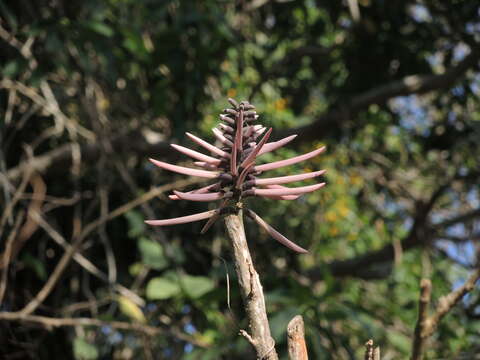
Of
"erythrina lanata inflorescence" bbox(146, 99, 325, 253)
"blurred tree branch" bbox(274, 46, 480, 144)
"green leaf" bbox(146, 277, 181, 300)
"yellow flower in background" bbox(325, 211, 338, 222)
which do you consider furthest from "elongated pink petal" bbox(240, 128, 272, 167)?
"yellow flower in background" bbox(325, 211, 338, 222)

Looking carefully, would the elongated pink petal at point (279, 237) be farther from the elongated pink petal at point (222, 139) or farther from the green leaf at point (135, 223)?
the green leaf at point (135, 223)

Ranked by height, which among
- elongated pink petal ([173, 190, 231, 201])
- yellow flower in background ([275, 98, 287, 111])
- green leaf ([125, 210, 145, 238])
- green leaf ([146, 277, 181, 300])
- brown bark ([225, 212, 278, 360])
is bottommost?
brown bark ([225, 212, 278, 360])

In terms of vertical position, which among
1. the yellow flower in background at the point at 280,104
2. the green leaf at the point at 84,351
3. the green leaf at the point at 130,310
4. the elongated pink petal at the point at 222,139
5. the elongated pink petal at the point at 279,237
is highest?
the yellow flower in background at the point at 280,104

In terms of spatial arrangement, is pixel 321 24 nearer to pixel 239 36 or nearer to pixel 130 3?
pixel 239 36

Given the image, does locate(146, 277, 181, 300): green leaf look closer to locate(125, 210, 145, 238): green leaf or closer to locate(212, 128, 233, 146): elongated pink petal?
locate(125, 210, 145, 238): green leaf

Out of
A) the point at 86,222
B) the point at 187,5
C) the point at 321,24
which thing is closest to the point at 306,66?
the point at 321,24

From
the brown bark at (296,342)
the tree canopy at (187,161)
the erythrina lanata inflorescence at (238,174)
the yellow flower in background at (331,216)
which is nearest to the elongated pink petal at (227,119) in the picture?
the erythrina lanata inflorescence at (238,174)

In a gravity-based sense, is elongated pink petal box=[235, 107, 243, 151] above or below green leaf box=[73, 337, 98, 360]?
below
